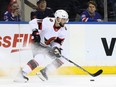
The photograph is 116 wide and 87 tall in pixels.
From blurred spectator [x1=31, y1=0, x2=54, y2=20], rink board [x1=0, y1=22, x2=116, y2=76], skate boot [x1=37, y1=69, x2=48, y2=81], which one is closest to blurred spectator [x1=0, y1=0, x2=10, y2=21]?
rink board [x1=0, y1=22, x2=116, y2=76]

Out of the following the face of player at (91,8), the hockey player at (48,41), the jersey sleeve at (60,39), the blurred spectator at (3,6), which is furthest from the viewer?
the face of player at (91,8)

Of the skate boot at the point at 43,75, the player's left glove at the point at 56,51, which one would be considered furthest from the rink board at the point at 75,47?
the player's left glove at the point at 56,51

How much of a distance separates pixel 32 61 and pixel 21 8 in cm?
119

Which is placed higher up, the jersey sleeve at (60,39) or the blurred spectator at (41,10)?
the blurred spectator at (41,10)

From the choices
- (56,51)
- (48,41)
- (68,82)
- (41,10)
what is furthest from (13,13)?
(68,82)

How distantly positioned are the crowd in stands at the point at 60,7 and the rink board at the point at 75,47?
0.12 metres

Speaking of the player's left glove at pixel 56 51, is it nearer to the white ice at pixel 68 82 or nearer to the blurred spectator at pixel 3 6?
the white ice at pixel 68 82

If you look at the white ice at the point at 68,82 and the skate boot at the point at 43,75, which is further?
the skate boot at the point at 43,75

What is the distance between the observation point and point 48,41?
786 centimetres

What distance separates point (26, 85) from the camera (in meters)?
7.36

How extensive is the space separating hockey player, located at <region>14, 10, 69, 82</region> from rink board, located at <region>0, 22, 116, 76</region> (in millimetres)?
522

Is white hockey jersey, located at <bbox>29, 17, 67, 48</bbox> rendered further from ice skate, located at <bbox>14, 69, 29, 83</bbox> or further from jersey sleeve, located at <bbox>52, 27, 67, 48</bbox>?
ice skate, located at <bbox>14, 69, 29, 83</bbox>

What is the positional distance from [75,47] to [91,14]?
0.59 meters

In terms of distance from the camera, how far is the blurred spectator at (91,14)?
28.1 ft
